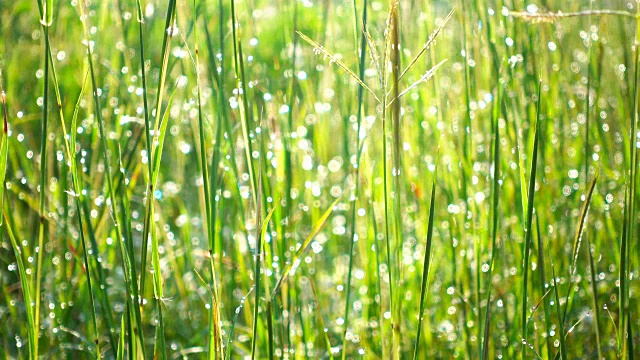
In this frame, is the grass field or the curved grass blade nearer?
the curved grass blade

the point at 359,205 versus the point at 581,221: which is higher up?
the point at 359,205

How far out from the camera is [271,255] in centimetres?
85

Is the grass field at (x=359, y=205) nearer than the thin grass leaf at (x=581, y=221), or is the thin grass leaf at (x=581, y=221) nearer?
the thin grass leaf at (x=581, y=221)

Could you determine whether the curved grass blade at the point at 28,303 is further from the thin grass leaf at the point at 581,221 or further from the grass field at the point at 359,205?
the thin grass leaf at the point at 581,221

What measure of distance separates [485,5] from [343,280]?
529mm

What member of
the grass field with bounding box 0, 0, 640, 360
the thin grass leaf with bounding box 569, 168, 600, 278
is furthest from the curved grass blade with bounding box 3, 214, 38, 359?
the thin grass leaf with bounding box 569, 168, 600, 278

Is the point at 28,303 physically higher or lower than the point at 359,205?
lower

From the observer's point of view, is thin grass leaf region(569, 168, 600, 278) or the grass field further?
the grass field

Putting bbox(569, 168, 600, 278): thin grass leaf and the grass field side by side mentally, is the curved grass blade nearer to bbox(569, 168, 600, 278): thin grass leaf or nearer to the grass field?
the grass field

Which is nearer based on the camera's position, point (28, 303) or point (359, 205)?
point (28, 303)

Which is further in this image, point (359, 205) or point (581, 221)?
point (359, 205)

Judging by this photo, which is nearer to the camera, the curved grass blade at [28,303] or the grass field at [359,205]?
the curved grass blade at [28,303]

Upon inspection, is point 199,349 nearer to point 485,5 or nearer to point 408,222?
point 408,222

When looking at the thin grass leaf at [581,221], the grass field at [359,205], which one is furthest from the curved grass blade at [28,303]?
the thin grass leaf at [581,221]
